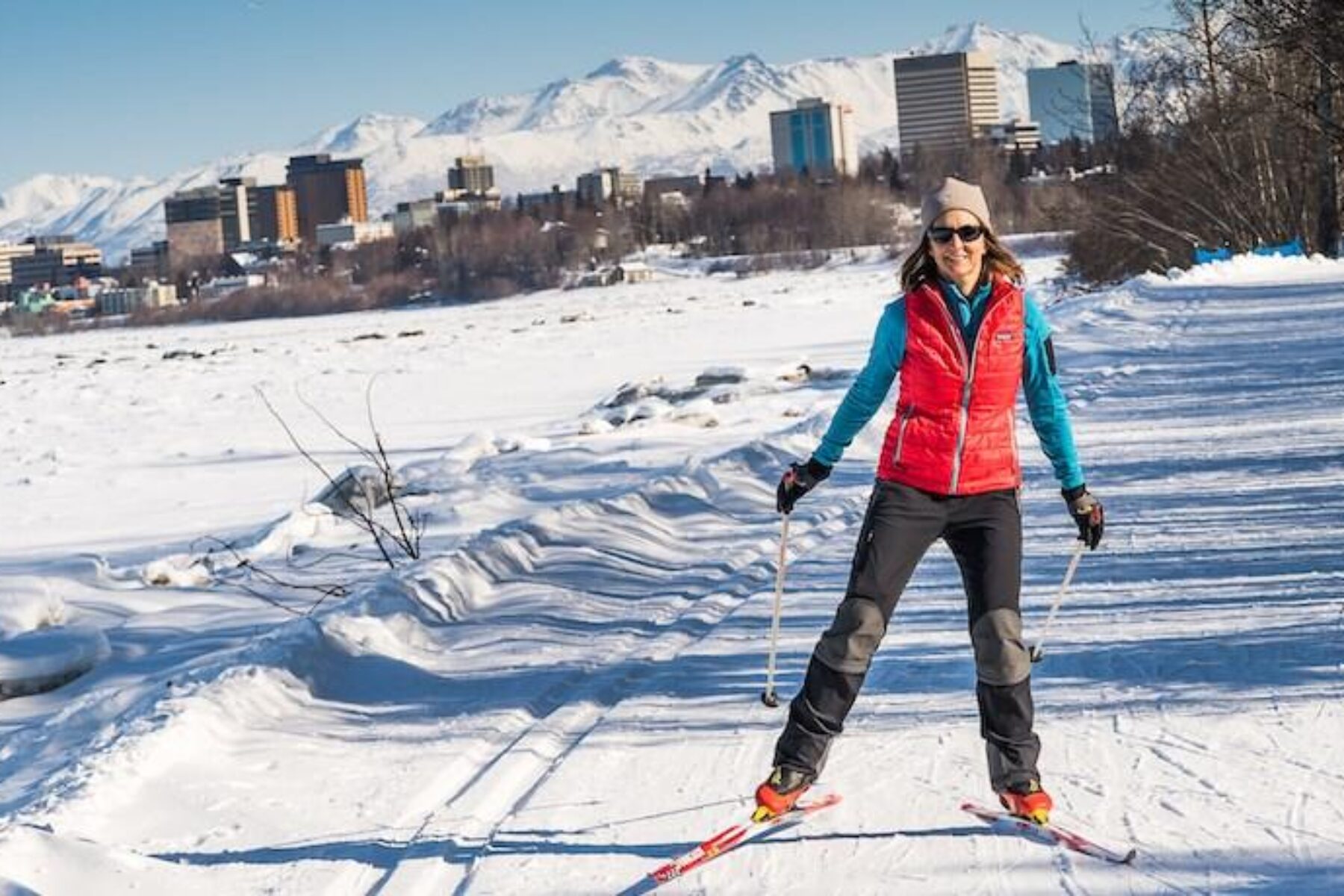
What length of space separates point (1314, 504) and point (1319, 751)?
4904 millimetres

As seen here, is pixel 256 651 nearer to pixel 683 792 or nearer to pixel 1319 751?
pixel 683 792

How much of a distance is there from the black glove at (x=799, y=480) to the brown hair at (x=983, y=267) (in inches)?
22.1

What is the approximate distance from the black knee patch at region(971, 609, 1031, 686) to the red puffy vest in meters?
0.34

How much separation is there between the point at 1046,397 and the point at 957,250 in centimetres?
50

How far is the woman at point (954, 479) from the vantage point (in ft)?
15.6

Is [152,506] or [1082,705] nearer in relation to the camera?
[1082,705]

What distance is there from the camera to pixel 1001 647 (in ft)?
15.8

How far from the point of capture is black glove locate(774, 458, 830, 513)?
5043mm

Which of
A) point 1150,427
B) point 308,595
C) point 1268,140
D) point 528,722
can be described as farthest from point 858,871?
point 1268,140

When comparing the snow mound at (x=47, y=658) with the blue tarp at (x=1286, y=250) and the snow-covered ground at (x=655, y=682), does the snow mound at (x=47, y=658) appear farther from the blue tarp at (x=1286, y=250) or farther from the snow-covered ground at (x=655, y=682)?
the blue tarp at (x=1286, y=250)

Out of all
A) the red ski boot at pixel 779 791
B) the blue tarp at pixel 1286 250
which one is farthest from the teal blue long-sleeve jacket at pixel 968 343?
the blue tarp at pixel 1286 250

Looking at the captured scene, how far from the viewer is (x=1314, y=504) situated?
9984mm

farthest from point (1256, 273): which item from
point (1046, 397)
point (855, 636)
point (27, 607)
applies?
point (855, 636)

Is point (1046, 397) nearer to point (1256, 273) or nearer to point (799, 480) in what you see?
point (799, 480)
